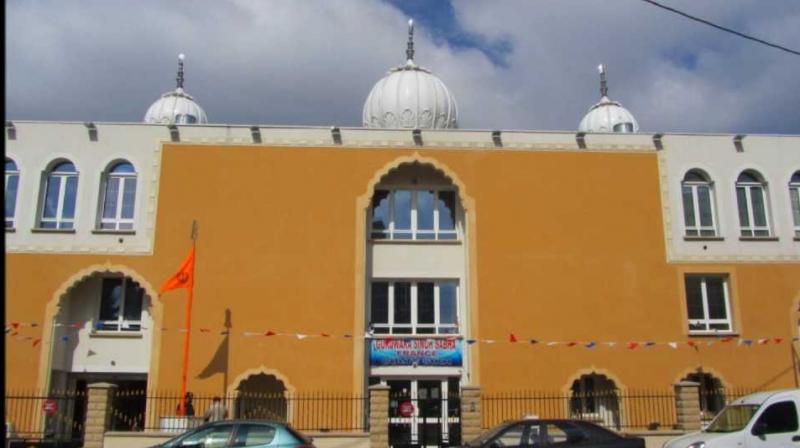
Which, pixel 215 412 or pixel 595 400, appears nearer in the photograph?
pixel 215 412

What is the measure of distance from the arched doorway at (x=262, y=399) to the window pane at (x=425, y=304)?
4285mm

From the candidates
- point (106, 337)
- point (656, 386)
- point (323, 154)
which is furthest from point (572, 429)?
point (106, 337)

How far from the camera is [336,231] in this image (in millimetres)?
21375

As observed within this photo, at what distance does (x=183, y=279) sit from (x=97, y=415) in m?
4.45

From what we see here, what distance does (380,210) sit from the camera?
22422mm

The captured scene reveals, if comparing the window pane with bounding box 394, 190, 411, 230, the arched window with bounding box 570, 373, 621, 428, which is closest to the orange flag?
the window pane with bounding box 394, 190, 411, 230

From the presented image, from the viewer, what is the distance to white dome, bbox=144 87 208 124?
2964 cm

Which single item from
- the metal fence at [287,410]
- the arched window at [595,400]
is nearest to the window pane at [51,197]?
the metal fence at [287,410]

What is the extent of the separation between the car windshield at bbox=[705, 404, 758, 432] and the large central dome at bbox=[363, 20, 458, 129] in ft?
44.8

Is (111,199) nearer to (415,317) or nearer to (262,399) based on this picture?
(262,399)

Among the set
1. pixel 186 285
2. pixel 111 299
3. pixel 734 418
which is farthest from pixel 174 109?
A: pixel 734 418

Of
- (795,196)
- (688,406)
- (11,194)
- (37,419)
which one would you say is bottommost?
(37,419)

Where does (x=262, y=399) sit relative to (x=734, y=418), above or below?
above

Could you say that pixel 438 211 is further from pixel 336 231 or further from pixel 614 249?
pixel 614 249
